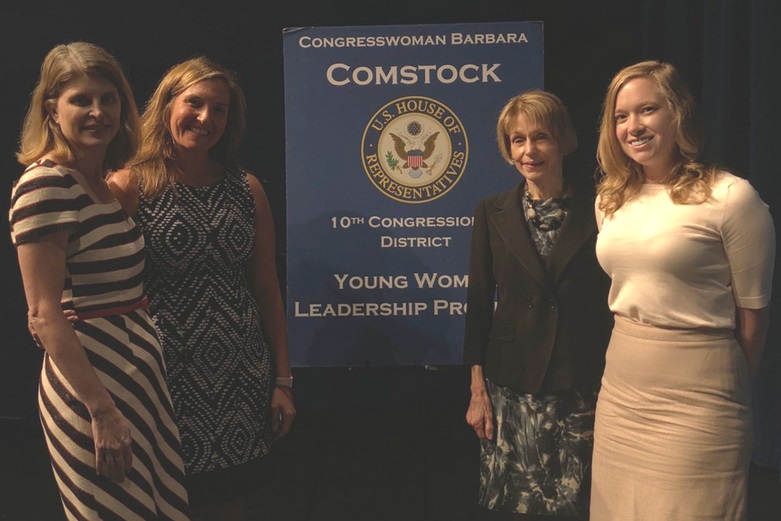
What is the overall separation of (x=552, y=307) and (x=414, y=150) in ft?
3.42

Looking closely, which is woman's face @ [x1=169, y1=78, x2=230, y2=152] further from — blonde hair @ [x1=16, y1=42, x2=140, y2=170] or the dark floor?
the dark floor

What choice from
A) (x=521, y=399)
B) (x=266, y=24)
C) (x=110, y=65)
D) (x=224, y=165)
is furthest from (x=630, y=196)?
(x=266, y=24)

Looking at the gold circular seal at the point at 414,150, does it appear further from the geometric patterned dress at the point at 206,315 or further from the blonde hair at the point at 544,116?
the geometric patterned dress at the point at 206,315

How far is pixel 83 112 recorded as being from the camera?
1657 millimetres

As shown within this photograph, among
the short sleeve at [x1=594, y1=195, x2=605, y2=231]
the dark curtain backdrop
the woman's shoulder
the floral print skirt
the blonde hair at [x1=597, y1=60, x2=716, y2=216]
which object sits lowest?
the floral print skirt

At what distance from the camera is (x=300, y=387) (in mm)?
4312

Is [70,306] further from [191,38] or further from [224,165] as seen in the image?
[191,38]

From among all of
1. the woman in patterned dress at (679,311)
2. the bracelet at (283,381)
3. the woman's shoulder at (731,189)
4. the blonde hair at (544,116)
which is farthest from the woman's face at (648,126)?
the bracelet at (283,381)

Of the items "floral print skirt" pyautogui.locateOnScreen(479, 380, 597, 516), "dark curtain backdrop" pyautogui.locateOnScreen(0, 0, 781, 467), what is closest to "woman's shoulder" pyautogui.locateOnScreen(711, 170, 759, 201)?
"floral print skirt" pyautogui.locateOnScreen(479, 380, 597, 516)

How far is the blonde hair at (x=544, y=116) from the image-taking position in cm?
217

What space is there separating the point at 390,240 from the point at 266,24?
1723 mm

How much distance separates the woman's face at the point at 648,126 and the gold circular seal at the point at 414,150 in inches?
42.6

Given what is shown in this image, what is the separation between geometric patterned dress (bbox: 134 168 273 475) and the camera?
2.01 m

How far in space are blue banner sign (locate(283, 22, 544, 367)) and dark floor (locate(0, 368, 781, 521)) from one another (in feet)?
1.05
